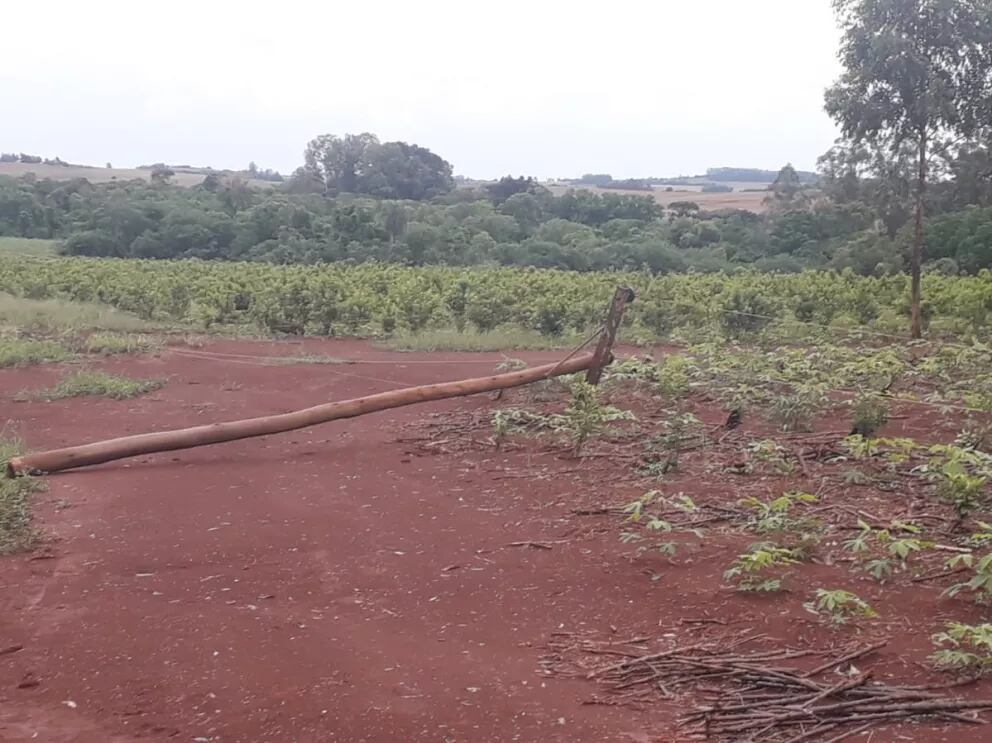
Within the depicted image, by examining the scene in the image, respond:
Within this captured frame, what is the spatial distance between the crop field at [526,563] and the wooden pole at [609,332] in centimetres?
27

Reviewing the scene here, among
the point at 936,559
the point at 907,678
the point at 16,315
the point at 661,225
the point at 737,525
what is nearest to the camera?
the point at 907,678

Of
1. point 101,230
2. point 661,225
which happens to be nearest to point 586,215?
point 661,225

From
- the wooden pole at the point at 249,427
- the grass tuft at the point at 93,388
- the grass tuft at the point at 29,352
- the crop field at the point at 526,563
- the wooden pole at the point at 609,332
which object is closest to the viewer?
the crop field at the point at 526,563

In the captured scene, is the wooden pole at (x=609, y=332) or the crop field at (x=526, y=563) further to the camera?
the wooden pole at (x=609, y=332)

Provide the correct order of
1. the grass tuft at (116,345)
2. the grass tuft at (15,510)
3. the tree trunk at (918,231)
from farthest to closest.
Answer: the grass tuft at (116,345)
the tree trunk at (918,231)
the grass tuft at (15,510)

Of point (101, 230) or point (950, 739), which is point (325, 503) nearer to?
point (950, 739)

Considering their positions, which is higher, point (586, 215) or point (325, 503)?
point (586, 215)

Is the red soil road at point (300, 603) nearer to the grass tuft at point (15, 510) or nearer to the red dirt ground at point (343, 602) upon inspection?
the red dirt ground at point (343, 602)

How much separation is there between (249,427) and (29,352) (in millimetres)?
6422

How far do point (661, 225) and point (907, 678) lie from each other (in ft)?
130

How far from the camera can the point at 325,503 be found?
617cm

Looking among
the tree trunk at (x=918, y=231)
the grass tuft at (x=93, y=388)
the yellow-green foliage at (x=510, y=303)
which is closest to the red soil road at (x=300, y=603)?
the grass tuft at (x=93, y=388)

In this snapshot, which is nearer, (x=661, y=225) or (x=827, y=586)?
(x=827, y=586)

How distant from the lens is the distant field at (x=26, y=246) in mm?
36188
